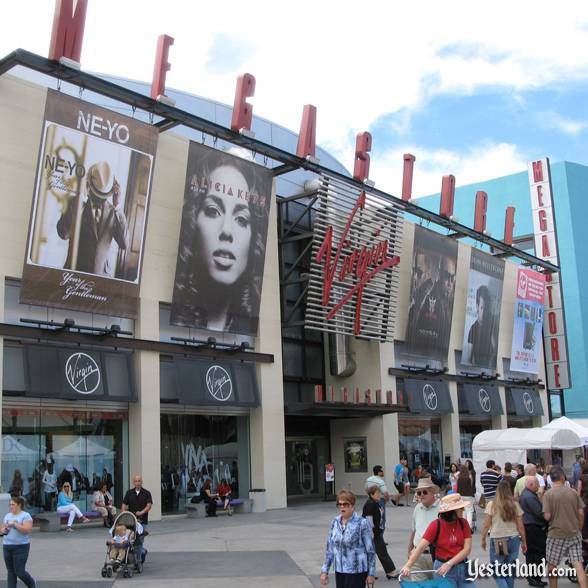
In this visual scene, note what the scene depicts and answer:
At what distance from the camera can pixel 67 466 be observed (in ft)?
79.3

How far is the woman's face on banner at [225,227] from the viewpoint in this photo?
90.7 feet

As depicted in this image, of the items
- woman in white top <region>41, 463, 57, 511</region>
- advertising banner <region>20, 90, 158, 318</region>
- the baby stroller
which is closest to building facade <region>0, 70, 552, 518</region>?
woman in white top <region>41, 463, 57, 511</region>

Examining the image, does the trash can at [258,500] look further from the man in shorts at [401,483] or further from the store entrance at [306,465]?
the store entrance at [306,465]

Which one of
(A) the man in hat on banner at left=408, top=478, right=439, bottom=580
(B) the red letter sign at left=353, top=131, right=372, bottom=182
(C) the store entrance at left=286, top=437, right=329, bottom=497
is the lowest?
(A) the man in hat on banner at left=408, top=478, right=439, bottom=580

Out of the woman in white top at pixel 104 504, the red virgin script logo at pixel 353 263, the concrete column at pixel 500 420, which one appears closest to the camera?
the woman in white top at pixel 104 504

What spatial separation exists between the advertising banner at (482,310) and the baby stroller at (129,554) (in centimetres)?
2913

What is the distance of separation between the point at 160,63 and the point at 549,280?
33356mm

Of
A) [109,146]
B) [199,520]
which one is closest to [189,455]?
[199,520]

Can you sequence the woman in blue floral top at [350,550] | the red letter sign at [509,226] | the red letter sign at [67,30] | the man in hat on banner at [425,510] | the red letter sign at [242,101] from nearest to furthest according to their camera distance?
the woman in blue floral top at [350,550]
the man in hat on banner at [425,510]
the red letter sign at [67,30]
the red letter sign at [242,101]
the red letter sign at [509,226]

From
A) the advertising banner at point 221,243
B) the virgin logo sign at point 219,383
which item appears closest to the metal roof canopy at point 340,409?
the virgin logo sign at point 219,383

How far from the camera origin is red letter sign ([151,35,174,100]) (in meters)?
25.7

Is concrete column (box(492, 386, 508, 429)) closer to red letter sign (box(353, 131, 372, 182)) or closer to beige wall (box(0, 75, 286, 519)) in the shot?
red letter sign (box(353, 131, 372, 182))

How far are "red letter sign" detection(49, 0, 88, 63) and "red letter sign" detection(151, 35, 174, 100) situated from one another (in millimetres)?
2999

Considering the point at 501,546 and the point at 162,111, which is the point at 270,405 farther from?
the point at 501,546
